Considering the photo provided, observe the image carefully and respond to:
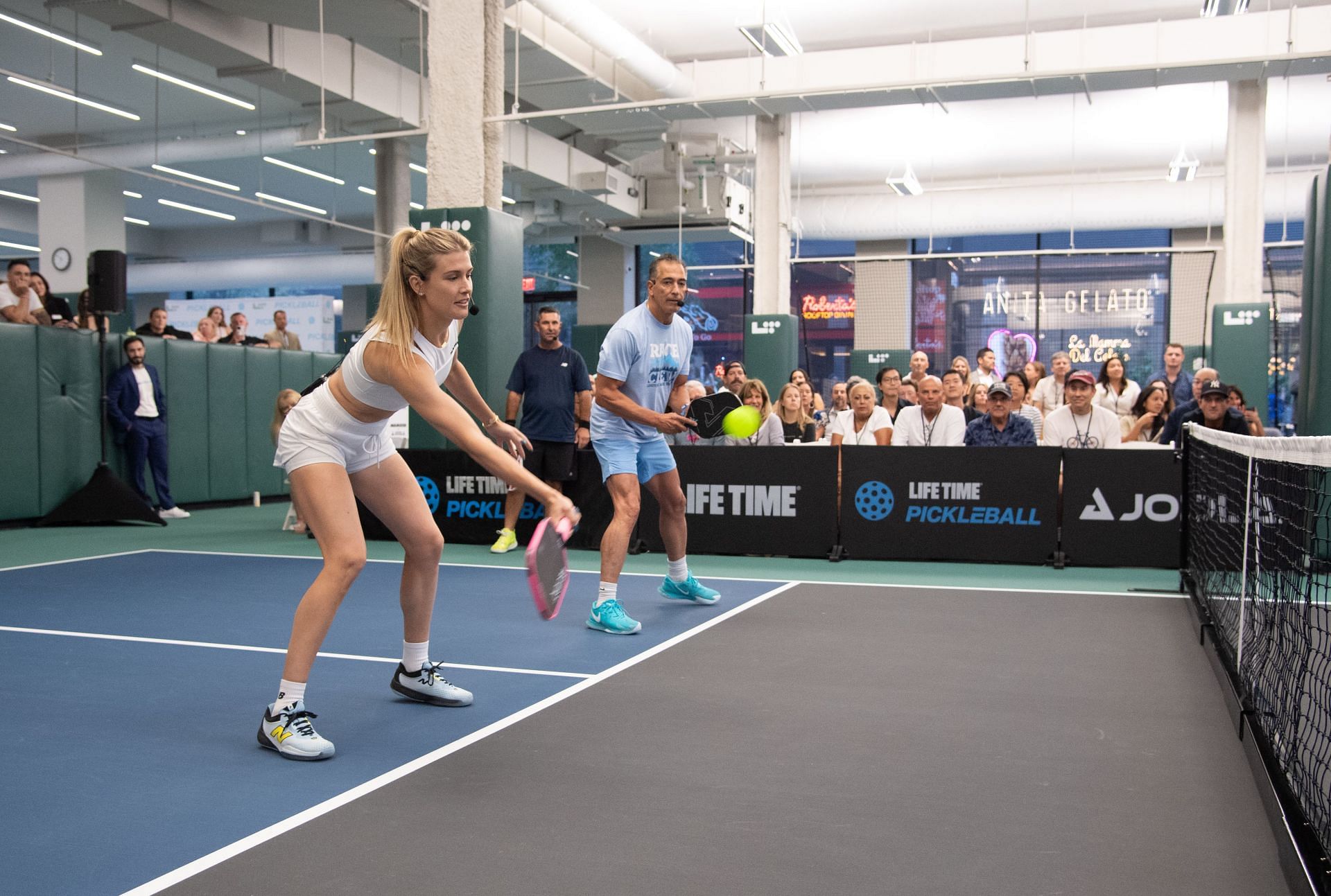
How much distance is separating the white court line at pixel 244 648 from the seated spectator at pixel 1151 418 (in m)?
6.82

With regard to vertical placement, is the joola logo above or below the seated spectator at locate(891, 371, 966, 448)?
below

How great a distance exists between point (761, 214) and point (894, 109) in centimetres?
261

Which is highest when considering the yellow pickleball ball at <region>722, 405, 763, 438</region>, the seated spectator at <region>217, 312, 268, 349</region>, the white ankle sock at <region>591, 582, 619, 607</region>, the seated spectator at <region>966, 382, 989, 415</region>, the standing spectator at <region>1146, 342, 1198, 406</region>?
the seated spectator at <region>217, 312, 268, 349</region>

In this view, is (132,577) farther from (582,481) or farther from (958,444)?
(958,444)

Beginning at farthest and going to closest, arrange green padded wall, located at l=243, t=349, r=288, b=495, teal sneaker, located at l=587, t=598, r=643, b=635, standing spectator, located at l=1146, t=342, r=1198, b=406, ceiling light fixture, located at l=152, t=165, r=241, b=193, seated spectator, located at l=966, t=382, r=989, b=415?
1. ceiling light fixture, located at l=152, t=165, r=241, b=193
2. green padded wall, located at l=243, t=349, r=288, b=495
3. standing spectator, located at l=1146, t=342, r=1198, b=406
4. seated spectator, located at l=966, t=382, r=989, b=415
5. teal sneaker, located at l=587, t=598, r=643, b=635

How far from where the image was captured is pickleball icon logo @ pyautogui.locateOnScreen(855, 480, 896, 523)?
8.47 meters

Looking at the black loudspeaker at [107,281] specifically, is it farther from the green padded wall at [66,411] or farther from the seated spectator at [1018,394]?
the seated spectator at [1018,394]

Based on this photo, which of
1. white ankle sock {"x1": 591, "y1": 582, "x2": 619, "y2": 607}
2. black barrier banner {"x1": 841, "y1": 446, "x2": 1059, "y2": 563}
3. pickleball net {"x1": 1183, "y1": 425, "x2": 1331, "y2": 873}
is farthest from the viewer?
black barrier banner {"x1": 841, "y1": 446, "x2": 1059, "y2": 563}

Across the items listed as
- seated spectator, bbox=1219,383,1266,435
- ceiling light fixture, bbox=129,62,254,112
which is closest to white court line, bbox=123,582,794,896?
seated spectator, bbox=1219,383,1266,435

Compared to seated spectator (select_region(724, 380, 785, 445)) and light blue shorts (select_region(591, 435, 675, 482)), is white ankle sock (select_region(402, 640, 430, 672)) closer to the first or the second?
light blue shorts (select_region(591, 435, 675, 482))

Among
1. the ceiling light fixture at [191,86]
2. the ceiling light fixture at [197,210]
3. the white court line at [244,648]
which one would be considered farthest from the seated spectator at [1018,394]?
the ceiling light fixture at [197,210]

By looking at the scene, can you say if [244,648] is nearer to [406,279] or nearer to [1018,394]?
[406,279]

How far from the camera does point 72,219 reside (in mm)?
19047

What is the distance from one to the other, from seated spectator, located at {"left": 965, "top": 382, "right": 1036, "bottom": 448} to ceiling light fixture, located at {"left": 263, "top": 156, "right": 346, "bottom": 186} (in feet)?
46.7
